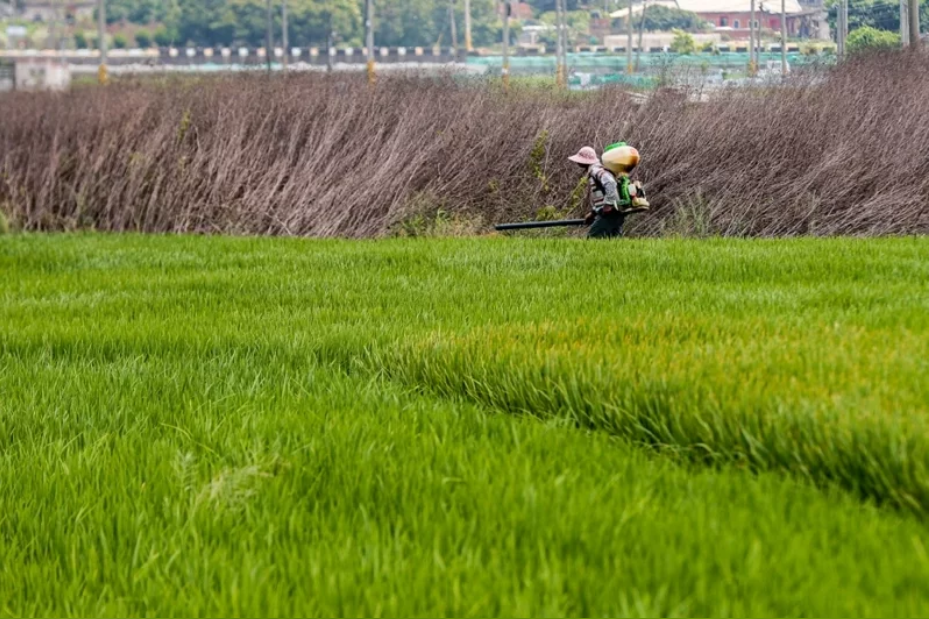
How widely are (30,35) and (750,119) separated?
33.6 meters

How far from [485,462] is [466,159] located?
917 cm

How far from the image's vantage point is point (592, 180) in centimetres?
837

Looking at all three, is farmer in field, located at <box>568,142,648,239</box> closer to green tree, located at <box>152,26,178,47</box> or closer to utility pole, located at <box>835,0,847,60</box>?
utility pole, located at <box>835,0,847,60</box>

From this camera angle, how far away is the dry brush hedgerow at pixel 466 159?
10617 millimetres

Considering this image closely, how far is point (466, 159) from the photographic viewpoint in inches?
455

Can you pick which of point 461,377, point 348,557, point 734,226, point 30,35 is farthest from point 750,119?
point 30,35

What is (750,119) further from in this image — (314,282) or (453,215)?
(314,282)

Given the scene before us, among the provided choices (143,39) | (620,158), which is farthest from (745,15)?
(143,39)

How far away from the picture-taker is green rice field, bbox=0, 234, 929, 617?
6.47 feet

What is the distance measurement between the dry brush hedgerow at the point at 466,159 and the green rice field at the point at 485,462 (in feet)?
19.5

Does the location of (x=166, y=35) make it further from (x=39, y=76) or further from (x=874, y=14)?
(x=874, y=14)

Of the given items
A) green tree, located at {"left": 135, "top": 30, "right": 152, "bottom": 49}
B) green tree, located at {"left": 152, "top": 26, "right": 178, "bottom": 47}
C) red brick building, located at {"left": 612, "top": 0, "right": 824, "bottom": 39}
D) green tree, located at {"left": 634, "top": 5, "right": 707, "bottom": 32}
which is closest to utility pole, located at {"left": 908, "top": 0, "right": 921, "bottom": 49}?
red brick building, located at {"left": 612, "top": 0, "right": 824, "bottom": 39}

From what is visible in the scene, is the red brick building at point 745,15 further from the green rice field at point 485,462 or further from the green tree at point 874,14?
the green rice field at point 485,462

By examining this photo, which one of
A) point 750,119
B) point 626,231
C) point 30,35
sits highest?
point 30,35
